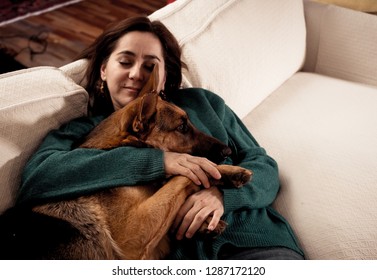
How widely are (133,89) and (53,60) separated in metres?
2.26

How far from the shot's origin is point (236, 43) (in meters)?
1.86

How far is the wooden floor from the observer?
3.51 metres

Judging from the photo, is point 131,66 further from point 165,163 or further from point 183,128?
point 165,163

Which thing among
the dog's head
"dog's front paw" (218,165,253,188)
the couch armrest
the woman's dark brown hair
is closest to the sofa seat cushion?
the couch armrest

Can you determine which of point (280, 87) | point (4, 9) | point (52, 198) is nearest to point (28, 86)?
point (52, 198)

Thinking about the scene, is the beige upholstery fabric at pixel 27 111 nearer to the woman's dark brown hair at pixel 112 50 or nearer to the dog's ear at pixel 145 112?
the woman's dark brown hair at pixel 112 50

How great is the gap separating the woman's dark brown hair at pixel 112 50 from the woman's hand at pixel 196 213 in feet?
1.73

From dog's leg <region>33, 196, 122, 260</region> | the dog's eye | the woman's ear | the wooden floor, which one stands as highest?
the woman's ear

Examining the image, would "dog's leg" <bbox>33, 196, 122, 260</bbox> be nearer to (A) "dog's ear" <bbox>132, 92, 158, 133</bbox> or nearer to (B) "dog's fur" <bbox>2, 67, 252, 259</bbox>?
(B) "dog's fur" <bbox>2, 67, 252, 259</bbox>

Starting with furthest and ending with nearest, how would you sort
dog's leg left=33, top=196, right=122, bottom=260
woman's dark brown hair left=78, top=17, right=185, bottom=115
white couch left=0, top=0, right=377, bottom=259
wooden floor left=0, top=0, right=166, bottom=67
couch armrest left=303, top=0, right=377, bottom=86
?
wooden floor left=0, top=0, right=166, bottom=67 → couch armrest left=303, top=0, right=377, bottom=86 → woman's dark brown hair left=78, top=17, right=185, bottom=115 → white couch left=0, top=0, right=377, bottom=259 → dog's leg left=33, top=196, right=122, bottom=260

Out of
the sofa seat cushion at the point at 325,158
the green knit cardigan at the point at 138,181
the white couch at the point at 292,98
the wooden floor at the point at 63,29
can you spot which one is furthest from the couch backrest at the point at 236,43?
the wooden floor at the point at 63,29

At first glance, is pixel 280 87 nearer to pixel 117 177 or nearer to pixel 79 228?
pixel 117 177

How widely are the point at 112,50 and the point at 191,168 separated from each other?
0.62 m

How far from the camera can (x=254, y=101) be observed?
1.96 meters
